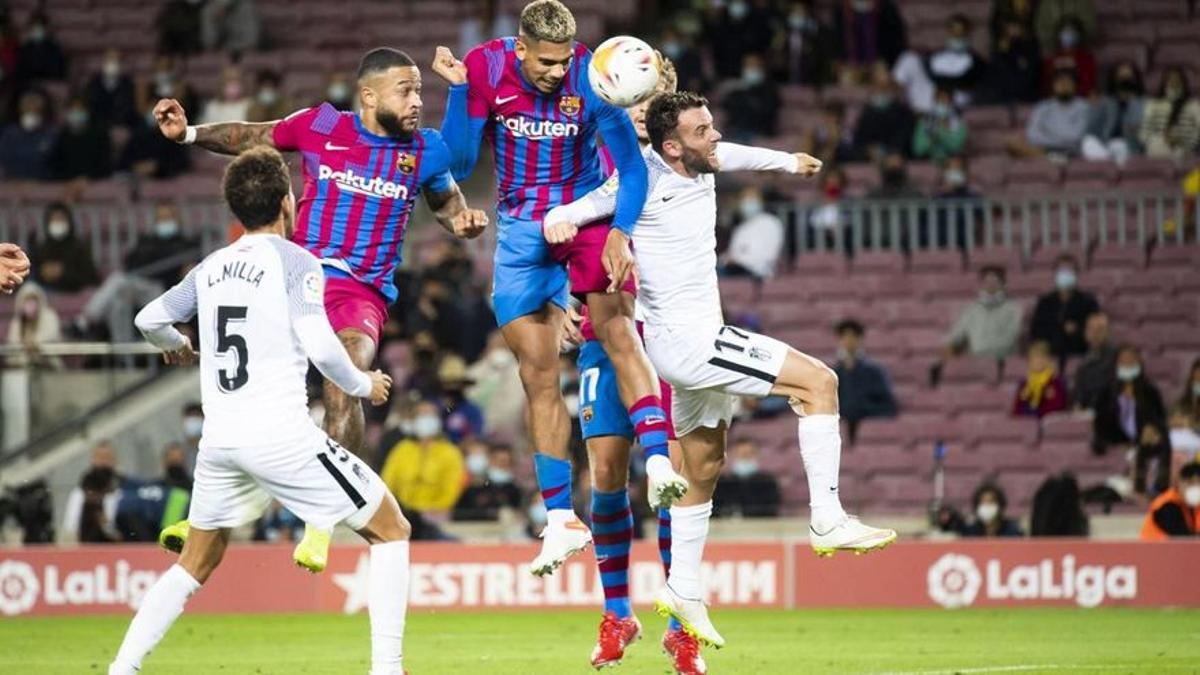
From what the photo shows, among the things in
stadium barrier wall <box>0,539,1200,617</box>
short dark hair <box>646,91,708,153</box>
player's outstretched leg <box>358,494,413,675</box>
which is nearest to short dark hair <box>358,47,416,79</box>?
short dark hair <box>646,91,708,153</box>

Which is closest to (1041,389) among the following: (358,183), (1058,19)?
(1058,19)

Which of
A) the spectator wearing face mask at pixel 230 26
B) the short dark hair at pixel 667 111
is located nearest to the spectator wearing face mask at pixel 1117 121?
the spectator wearing face mask at pixel 230 26

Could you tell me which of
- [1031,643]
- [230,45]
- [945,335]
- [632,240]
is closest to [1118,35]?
[945,335]

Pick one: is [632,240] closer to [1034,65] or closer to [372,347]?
[372,347]

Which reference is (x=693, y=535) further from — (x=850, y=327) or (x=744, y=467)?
(x=850, y=327)

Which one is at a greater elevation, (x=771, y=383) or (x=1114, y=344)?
(x=771, y=383)

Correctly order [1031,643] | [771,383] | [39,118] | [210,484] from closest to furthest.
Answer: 1. [210,484]
2. [771,383]
3. [1031,643]
4. [39,118]

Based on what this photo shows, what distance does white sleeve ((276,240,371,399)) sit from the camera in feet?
30.2

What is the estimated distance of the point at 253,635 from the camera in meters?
15.7

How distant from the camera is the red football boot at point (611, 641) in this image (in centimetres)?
1120

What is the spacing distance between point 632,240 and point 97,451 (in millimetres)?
10082

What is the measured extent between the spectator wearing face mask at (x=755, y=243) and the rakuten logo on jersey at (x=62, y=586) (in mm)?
7305

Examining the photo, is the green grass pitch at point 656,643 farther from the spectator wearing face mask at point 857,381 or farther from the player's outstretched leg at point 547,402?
the spectator wearing face mask at point 857,381

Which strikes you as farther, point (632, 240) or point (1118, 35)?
point (1118, 35)
